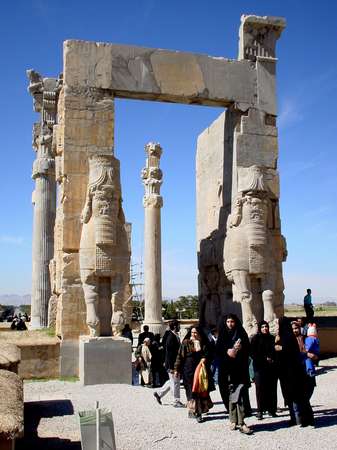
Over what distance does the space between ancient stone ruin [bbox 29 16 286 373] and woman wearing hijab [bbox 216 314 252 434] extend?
3822 mm

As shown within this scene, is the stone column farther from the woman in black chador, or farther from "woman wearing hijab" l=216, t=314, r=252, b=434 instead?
"woman wearing hijab" l=216, t=314, r=252, b=434

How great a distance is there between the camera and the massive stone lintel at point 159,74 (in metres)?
11.6

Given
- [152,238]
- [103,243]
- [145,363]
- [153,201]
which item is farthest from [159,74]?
[152,238]

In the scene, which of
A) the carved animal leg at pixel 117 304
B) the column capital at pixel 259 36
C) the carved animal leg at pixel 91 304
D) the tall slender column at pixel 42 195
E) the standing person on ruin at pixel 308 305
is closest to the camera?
the carved animal leg at pixel 91 304

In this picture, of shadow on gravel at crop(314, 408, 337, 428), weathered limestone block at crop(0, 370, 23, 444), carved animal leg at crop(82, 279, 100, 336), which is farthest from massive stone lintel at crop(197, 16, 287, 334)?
weathered limestone block at crop(0, 370, 23, 444)

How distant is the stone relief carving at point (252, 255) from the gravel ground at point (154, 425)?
2558mm

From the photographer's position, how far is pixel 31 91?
19.0 meters

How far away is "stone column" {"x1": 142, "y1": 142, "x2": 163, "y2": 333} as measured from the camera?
17469 millimetres

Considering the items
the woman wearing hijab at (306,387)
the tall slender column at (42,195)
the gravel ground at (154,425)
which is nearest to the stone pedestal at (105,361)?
the gravel ground at (154,425)

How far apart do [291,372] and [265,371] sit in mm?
542

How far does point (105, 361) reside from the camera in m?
9.98

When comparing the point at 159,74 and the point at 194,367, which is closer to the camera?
the point at 194,367

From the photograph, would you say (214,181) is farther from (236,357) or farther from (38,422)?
(38,422)

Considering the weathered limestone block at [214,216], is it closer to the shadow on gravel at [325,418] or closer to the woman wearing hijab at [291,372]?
the shadow on gravel at [325,418]
